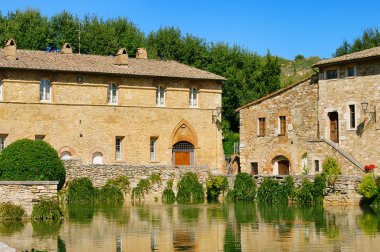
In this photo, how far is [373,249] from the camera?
63.1 feet

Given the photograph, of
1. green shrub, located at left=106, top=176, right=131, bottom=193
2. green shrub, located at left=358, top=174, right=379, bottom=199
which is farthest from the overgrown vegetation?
green shrub, located at left=358, top=174, right=379, bottom=199

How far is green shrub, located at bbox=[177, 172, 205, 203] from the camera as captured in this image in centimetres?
3766

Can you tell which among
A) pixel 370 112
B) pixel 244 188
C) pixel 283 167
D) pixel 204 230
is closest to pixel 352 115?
pixel 370 112

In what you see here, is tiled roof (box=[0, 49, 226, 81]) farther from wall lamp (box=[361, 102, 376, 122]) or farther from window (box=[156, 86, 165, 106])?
wall lamp (box=[361, 102, 376, 122])

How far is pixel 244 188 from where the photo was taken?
36625mm

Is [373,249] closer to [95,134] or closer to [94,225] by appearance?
[94,225]

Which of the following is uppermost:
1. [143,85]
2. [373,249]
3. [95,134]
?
[143,85]

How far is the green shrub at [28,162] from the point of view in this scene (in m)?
31.7

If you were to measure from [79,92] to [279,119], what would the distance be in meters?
10.9

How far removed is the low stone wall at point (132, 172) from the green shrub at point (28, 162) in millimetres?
3225

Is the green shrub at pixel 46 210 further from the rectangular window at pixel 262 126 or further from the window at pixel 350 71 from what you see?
the rectangular window at pixel 262 126

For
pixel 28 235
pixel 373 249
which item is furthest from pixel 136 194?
pixel 373 249

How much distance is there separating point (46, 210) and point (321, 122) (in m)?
19.2

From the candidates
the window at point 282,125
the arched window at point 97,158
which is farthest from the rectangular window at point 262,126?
the arched window at point 97,158
